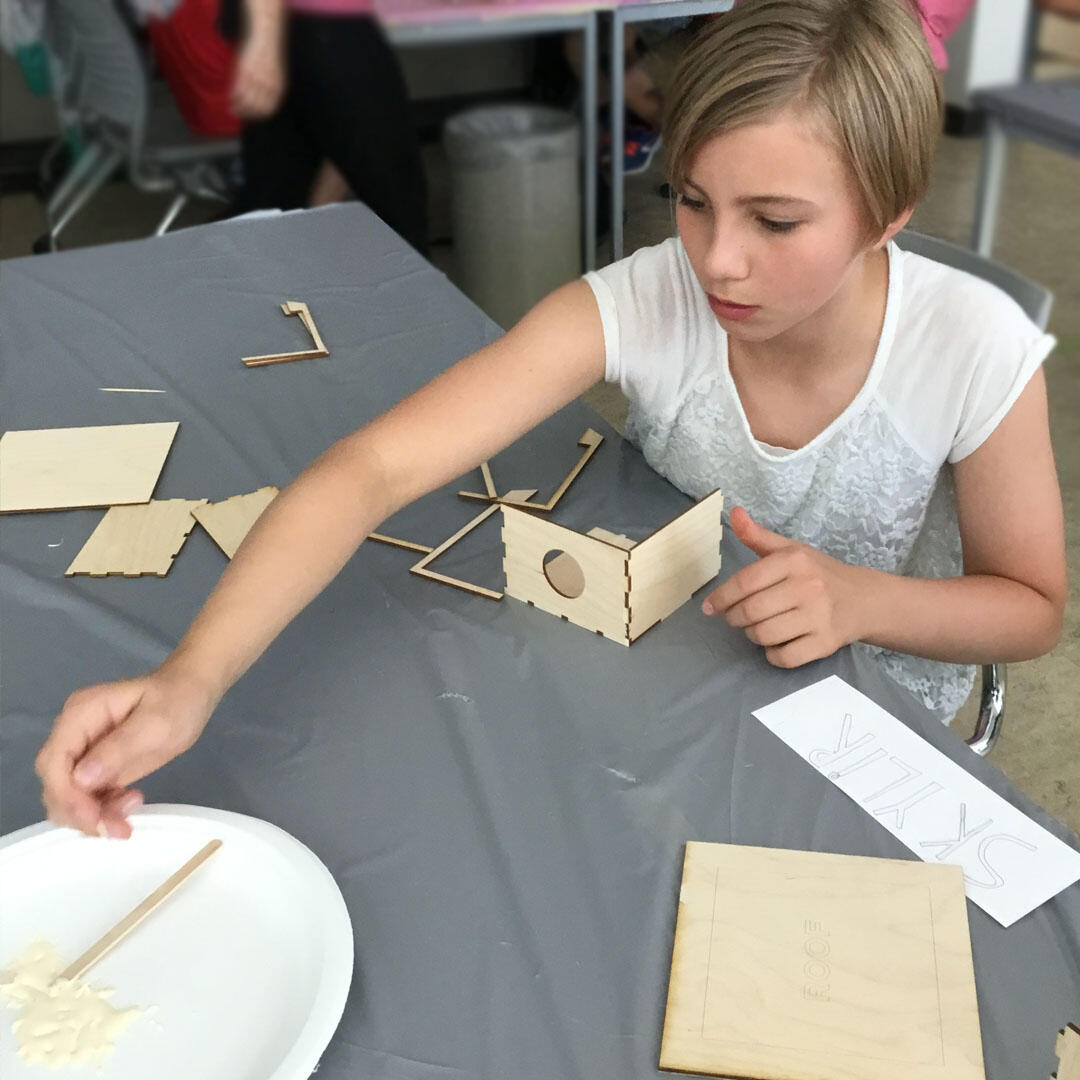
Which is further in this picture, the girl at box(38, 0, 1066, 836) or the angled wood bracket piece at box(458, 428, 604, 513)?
the angled wood bracket piece at box(458, 428, 604, 513)

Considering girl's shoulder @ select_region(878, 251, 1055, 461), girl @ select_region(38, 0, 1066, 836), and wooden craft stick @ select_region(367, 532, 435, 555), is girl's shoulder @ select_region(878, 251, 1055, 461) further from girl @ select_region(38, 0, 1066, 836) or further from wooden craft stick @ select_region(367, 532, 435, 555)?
wooden craft stick @ select_region(367, 532, 435, 555)

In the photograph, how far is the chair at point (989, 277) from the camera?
92cm

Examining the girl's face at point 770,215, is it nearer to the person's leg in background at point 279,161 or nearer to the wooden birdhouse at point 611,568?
the wooden birdhouse at point 611,568

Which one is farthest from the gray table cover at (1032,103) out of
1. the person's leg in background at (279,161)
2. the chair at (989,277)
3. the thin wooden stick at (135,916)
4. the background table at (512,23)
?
the person's leg in background at (279,161)

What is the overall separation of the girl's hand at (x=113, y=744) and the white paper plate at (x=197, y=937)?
2cm

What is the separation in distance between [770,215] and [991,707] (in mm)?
450

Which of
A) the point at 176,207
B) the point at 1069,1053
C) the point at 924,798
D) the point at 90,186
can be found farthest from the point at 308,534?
the point at 90,186

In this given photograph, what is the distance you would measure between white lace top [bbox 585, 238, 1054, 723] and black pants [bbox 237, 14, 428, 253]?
5.51 feet

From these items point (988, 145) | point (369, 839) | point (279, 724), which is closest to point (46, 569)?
point (279, 724)

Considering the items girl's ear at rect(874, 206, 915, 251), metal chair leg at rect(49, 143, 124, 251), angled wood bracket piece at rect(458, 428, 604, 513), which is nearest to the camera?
girl's ear at rect(874, 206, 915, 251)

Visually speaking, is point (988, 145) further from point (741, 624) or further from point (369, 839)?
point (369, 839)

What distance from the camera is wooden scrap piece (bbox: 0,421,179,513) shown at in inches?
38.4

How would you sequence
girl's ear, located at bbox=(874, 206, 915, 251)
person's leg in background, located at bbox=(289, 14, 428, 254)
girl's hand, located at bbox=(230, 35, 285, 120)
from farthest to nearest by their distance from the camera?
1. girl's hand, located at bbox=(230, 35, 285, 120)
2. person's leg in background, located at bbox=(289, 14, 428, 254)
3. girl's ear, located at bbox=(874, 206, 915, 251)

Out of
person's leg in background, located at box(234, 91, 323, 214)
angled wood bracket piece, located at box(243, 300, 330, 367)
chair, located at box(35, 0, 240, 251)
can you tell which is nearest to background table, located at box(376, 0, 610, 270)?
person's leg in background, located at box(234, 91, 323, 214)
